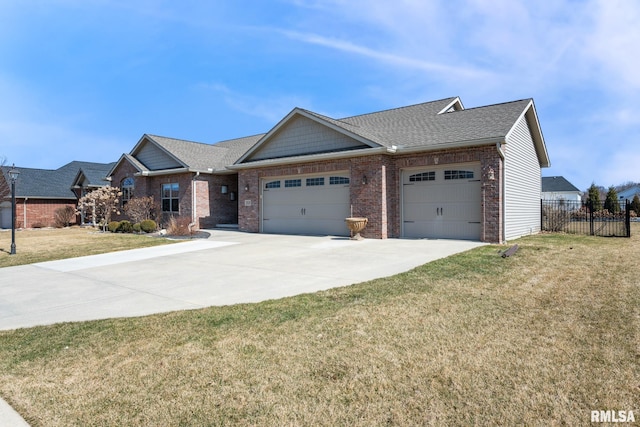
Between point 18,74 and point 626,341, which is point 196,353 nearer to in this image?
point 626,341

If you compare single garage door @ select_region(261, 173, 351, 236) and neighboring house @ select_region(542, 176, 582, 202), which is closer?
single garage door @ select_region(261, 173, 351, 236)

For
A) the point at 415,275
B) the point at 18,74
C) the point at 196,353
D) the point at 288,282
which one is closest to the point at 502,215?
the point at 415,275

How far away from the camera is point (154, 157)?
917 inches

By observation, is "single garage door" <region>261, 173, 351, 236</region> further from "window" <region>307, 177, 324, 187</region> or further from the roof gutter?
the roof gutter

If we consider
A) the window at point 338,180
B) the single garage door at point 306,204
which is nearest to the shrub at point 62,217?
the single garage door at point 306,204

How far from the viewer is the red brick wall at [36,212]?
27.9 meters

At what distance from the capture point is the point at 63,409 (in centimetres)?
299

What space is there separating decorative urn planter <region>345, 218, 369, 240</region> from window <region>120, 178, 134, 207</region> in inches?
677

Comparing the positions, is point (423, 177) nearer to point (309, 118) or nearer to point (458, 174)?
point (458, 174)

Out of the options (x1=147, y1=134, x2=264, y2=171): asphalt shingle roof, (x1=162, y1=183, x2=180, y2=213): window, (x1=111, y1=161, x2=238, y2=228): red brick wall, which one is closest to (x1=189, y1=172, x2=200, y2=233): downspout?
(x1=111, y1=161, x2=238, y2=228): red brick wall

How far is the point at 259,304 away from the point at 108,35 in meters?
12.7

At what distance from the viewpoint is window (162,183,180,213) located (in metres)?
22.1

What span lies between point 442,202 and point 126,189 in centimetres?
2093

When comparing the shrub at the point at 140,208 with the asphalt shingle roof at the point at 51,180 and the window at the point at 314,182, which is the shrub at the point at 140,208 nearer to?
the asphalt shingle roof at the point at 51,180
